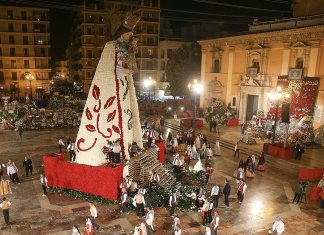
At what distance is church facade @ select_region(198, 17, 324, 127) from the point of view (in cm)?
2642

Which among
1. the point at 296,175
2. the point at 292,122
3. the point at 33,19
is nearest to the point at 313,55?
the point at 292,122

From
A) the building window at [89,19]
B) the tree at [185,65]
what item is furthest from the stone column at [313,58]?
the building window at [89,19]

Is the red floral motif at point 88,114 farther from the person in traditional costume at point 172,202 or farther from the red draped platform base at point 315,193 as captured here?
the red draped platform base at point 315,193

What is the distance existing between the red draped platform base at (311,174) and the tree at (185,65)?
2827cm

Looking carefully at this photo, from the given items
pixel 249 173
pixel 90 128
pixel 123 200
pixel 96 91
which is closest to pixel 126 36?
pixel 96 91

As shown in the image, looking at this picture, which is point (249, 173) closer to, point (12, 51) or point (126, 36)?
point (126, 36)

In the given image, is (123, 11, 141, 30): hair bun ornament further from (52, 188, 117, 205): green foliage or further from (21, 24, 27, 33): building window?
(21, 24, 27, 33): building window

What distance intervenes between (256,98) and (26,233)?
2655 centimetres

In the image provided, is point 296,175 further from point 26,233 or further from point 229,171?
point 26,233

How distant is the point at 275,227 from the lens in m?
11.9

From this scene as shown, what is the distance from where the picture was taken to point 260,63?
104 feet

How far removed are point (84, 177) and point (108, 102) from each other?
4.17 meters

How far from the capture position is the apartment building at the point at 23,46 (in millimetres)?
59406

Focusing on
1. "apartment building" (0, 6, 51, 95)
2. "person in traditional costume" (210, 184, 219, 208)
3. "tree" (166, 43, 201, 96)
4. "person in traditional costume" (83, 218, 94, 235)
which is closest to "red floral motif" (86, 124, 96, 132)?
"person in traditional costume" (83, 218, 94, 235)
